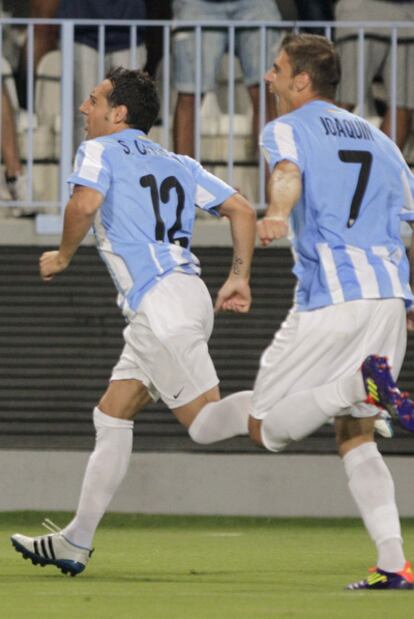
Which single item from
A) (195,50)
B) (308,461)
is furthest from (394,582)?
(195,50)

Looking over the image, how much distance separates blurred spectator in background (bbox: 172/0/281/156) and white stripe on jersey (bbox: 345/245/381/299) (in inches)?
193

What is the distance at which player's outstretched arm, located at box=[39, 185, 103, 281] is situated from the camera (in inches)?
293

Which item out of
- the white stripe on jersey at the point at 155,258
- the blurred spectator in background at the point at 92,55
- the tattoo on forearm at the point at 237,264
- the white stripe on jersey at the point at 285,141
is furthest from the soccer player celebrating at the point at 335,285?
the blurred spectator in background at the point at 92,55

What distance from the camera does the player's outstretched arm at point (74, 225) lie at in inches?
293

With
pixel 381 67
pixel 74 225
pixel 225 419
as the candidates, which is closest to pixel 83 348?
pixel 381 67

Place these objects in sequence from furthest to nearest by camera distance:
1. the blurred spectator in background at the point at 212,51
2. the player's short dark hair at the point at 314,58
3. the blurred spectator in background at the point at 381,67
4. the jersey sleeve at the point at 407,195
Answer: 1. the blurred spectator in background at the point at 381,67
2. the blurred spectator in background at the point at 212,51
3. the jersey sleeve at the point at 407,195
4. the player's short dark hair at the point at 314,58

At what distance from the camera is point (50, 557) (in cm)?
768

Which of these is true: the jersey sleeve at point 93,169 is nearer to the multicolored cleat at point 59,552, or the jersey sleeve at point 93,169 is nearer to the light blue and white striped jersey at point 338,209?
the light blue and white striped jersey at point 338,209

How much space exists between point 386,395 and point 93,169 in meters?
1.52

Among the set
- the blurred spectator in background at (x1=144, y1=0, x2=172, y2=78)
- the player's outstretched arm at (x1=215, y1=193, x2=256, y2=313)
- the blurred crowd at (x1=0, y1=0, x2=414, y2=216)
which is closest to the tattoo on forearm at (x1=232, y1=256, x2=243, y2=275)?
the player's outstretched arm at (x1=215, y1=193, x2=256, y2=313)

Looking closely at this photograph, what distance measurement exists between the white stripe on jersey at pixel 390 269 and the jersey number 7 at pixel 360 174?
119mm

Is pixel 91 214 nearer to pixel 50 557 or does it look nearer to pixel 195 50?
pixel 50 557

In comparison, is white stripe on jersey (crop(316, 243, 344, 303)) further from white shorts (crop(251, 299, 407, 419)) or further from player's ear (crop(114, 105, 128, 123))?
player's ear (crop(114, 105, 128, 123))

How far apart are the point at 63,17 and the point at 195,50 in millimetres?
873
